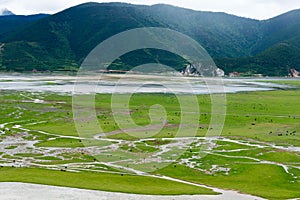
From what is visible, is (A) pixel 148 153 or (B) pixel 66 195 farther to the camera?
(A) pixel 148 153

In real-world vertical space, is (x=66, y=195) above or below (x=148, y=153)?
below

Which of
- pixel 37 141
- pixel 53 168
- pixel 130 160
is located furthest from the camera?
pixel 37 141

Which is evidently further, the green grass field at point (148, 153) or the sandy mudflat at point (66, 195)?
the green grass field at point (148, 153)

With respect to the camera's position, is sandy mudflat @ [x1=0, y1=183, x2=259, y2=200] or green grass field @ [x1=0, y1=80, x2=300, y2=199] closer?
sandy mudflat @ [x1=0, y1=183, x2=259, y2=200]

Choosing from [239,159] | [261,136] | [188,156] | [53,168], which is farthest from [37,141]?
[261,136]

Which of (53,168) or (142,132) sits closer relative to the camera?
(53,168)

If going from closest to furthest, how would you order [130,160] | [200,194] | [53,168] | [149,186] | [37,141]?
[200,194], [149,186], [53,168], [130,160], [37,141]

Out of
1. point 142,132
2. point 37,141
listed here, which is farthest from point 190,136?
point 37,141

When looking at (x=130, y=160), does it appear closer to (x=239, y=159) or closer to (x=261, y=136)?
(x=239, y=159)
